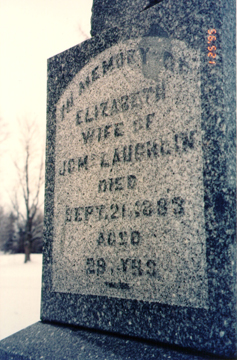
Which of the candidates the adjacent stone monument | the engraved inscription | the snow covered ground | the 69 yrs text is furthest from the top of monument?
the snow covered ground

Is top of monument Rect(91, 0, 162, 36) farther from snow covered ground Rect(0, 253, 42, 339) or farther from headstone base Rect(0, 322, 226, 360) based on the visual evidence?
snow covered ground Rect(0, 253, 42, 339)

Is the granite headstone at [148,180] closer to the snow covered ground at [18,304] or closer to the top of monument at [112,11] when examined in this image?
the top of monument at [112,11]

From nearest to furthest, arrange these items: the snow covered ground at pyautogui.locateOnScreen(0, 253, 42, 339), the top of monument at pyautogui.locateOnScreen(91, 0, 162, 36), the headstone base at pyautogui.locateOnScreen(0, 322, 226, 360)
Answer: the headstone base at pyautogui.locateOnScreen(0, 322, 226, 360) → the top of monument at pyautogui.locateOnScreen(91, 0, 162, 36) → the snow covered ground at pyautogui.locateOnScreen(0, 253, 42, 339)

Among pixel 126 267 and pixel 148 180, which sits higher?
pixel 148 180

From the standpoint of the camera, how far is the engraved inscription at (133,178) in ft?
5.00

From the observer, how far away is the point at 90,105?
1963 millimetres

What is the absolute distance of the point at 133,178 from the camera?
1714 millimetres

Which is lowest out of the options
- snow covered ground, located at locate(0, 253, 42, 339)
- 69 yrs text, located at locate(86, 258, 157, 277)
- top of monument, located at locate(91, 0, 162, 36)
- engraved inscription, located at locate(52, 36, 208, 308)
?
snow covered ground, located at locate(0, 253, 42, 339)

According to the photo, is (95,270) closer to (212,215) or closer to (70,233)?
(70,233)

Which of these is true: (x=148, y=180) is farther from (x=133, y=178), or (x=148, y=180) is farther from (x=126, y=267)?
(x=126, y=267)

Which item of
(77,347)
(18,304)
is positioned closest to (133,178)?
(77,347)

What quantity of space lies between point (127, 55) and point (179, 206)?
0.93 meters

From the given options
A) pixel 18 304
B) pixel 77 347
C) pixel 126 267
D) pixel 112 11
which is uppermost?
pixel 112 11

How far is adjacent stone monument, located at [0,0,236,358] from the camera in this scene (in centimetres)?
145
